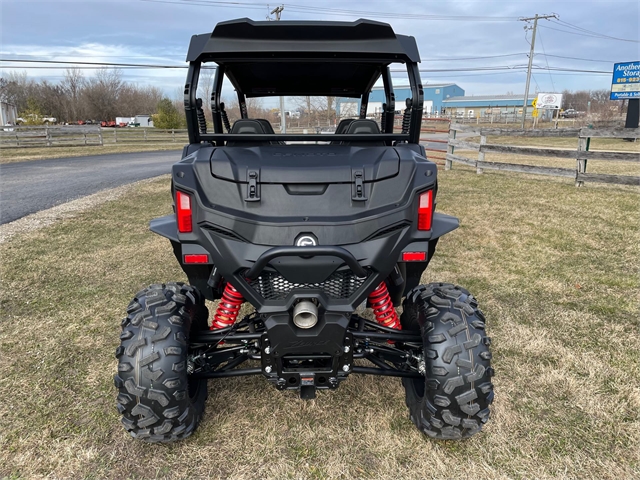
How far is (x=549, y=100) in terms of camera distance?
48.9 metres

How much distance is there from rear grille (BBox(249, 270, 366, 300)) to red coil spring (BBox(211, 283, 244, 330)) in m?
0.48

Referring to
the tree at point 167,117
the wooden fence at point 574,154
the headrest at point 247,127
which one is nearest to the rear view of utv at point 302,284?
the headrest at point 247,127

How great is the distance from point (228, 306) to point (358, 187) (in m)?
1.11

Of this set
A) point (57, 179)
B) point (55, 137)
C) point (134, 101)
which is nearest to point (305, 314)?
point (57, 179)

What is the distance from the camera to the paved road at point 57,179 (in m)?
9.26

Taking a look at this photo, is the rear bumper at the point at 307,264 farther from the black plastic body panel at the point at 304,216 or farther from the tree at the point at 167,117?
the tree at the point at 167,117

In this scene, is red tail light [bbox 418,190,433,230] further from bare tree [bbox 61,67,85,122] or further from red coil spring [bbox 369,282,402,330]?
bare tree [bbox 61,67,85,122]

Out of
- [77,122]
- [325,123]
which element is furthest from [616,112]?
[77,122]

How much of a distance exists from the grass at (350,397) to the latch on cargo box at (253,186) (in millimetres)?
1349

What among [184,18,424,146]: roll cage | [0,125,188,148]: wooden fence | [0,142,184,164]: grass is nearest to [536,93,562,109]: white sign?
[0,125,188,148]: wooden fence

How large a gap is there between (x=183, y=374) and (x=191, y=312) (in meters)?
0.34

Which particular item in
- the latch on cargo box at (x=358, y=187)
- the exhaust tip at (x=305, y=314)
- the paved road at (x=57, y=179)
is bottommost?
the paved road at (x=57, y=179)

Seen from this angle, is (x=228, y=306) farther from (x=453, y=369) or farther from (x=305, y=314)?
(x=453, y=369)

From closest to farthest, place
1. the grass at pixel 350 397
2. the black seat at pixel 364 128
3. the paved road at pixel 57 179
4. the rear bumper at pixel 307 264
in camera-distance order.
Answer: the rear bumper at pixel 307 264 → the grass at pixel 350 397 → the black seat at pixel 364 128 → the paved road at pixel 57 179
